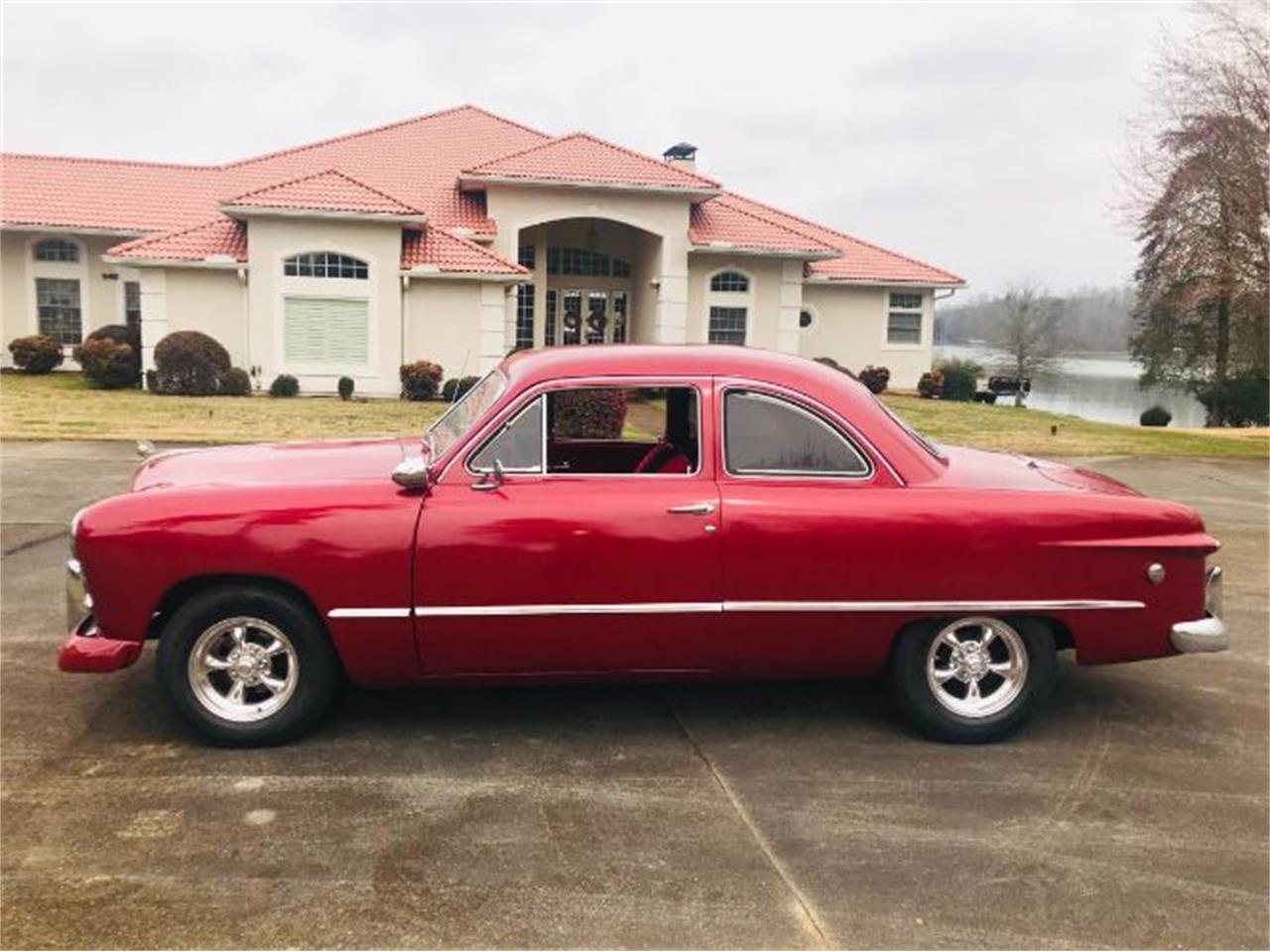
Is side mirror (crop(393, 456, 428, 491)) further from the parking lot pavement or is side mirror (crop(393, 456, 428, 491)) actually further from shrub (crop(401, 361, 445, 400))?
shrub (crop(401, 361, 445, 400))

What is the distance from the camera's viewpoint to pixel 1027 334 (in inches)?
2045

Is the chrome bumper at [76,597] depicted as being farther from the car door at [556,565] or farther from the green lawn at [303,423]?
the green lawn at [303,423]

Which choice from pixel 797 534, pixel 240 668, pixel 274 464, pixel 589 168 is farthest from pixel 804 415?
pixel 589 168

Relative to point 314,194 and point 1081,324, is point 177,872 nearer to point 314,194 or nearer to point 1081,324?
point 314,194

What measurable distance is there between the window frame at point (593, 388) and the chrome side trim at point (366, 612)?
0.59 meters

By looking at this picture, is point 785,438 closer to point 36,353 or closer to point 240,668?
point 240,668

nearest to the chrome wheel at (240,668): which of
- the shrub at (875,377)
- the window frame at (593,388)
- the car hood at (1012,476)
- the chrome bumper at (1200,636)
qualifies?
the window frame at (593,388)

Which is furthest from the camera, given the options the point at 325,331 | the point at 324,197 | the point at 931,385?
the point at 931,385

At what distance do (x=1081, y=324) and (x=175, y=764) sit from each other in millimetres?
63541

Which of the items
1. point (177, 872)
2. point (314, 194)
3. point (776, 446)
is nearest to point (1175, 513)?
point (776, 446)

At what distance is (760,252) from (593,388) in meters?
25.0

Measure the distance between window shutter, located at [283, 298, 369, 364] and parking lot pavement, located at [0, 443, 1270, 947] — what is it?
63.0 feet

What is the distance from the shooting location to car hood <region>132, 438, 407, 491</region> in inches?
188

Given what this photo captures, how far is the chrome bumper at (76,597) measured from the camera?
4582 millimetres
